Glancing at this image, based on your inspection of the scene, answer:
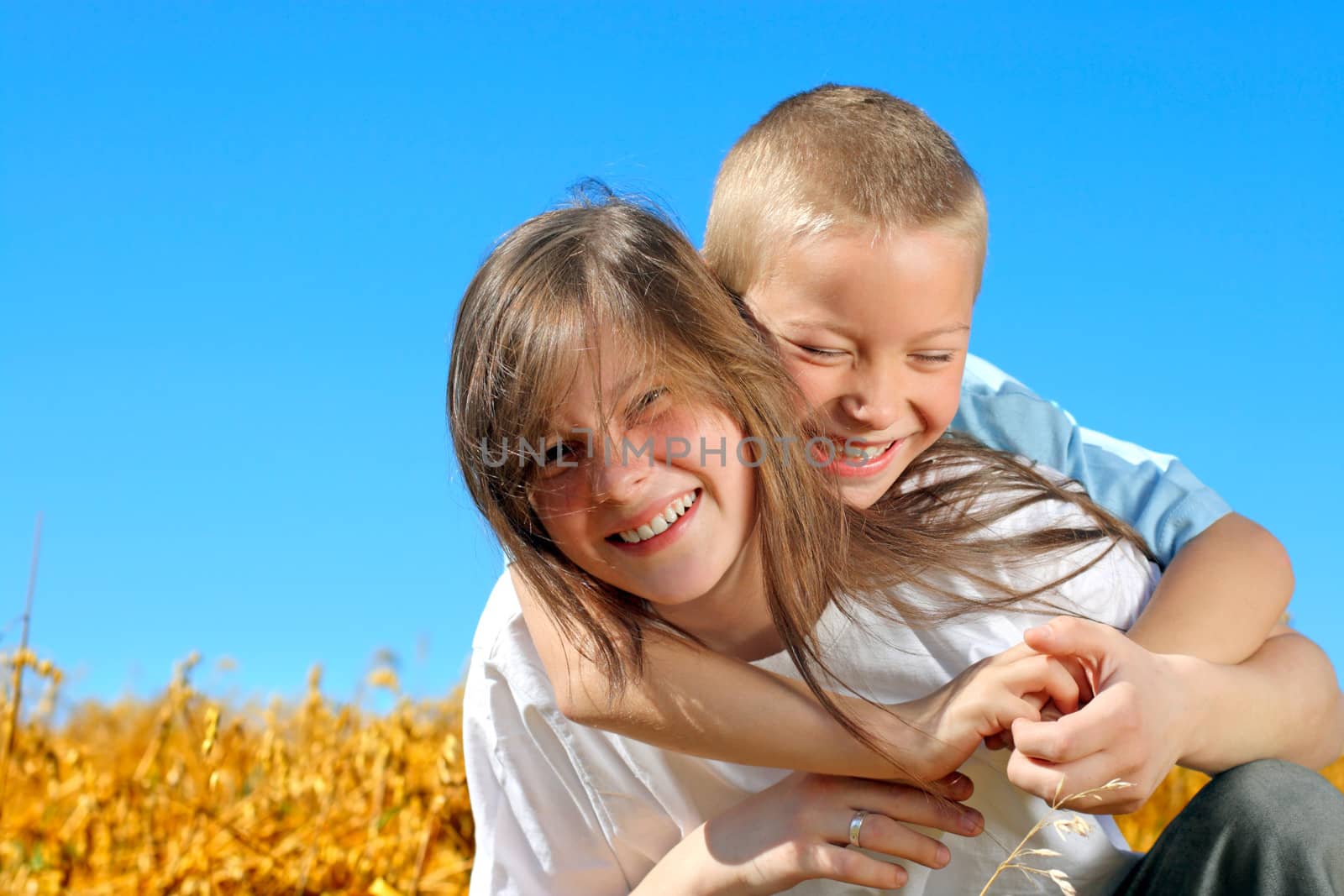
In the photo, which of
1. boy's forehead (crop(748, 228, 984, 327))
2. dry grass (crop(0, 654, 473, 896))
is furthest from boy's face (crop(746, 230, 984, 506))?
dry grass (crop(0, 654, 473, 896))

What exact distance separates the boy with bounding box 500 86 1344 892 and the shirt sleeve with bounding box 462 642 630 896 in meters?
0.32

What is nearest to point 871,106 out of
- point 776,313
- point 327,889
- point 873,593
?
point 776,313

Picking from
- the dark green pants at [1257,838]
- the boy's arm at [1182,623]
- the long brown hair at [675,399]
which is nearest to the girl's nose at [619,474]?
the long brown hair at [675,399]

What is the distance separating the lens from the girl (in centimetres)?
174

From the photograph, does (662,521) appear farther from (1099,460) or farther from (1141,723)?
(1099,460)

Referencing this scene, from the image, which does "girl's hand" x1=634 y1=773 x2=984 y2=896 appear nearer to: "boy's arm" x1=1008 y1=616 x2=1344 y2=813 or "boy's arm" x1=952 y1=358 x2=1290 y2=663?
"boy's arm" x1=1008 y1=616 x2=1344 y2=813

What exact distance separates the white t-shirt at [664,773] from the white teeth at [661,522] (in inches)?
14.3

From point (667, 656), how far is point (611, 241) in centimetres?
66

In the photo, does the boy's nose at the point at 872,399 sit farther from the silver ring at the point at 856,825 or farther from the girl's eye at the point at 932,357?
the silver ring at the point at 856,825

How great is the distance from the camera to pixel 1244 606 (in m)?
2.00

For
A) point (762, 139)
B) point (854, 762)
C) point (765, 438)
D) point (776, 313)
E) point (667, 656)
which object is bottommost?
point (854, 762)

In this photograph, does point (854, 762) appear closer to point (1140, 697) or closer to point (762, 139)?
point (1140, 697)

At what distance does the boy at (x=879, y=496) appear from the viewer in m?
1.68

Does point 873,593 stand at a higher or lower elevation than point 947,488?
lower
